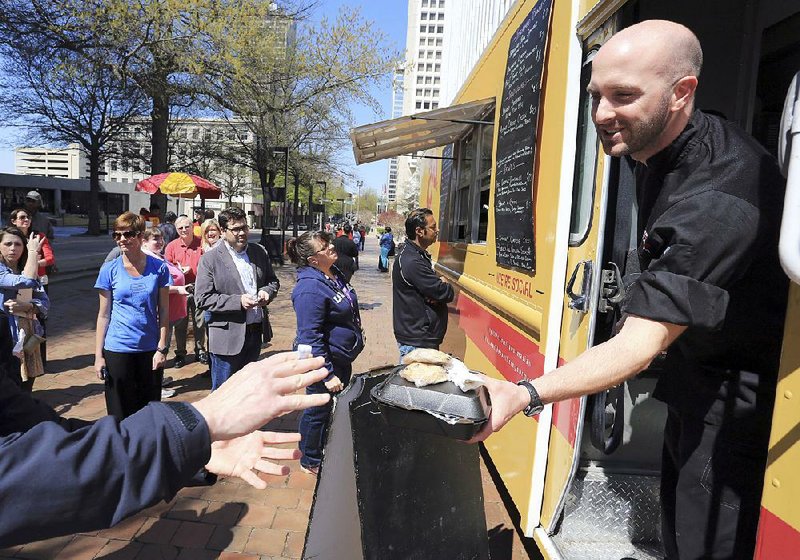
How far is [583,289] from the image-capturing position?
93.9 inches

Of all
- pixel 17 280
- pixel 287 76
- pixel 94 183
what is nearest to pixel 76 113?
pixel 94 183

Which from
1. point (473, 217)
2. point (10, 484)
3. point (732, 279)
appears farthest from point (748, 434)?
point (473, 217)

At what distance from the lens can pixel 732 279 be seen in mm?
1457

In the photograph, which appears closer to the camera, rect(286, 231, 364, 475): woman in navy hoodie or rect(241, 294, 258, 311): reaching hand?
rect(286, 231, 364, 475): woman in navy hoodie

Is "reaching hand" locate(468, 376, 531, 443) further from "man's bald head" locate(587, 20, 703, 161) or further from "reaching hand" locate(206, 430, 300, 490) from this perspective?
"man's bald head" locate(587, 20, 703, 161)

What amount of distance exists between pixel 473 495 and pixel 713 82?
3.18m

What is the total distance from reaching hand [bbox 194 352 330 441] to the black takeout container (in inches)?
12.3

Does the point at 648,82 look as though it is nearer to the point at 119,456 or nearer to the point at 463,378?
the point at 463,378

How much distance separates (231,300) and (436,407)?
3.22 metres

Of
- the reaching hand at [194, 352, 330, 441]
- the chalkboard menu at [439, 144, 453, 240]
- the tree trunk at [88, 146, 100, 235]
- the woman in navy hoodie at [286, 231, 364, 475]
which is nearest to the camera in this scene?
the reaching hand at [194, 352, 330, 441]

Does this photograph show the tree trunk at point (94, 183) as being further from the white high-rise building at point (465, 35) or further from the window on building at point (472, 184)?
the window on building at point (472, 184)

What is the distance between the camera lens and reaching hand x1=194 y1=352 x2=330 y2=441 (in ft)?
4.08

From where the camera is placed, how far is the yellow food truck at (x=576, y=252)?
238cm

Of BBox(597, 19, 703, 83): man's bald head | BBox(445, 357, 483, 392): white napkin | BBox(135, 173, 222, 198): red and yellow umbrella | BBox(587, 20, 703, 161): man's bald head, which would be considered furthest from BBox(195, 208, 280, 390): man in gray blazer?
BBox(135, 173, 222, 198): red and yellow umbrella
